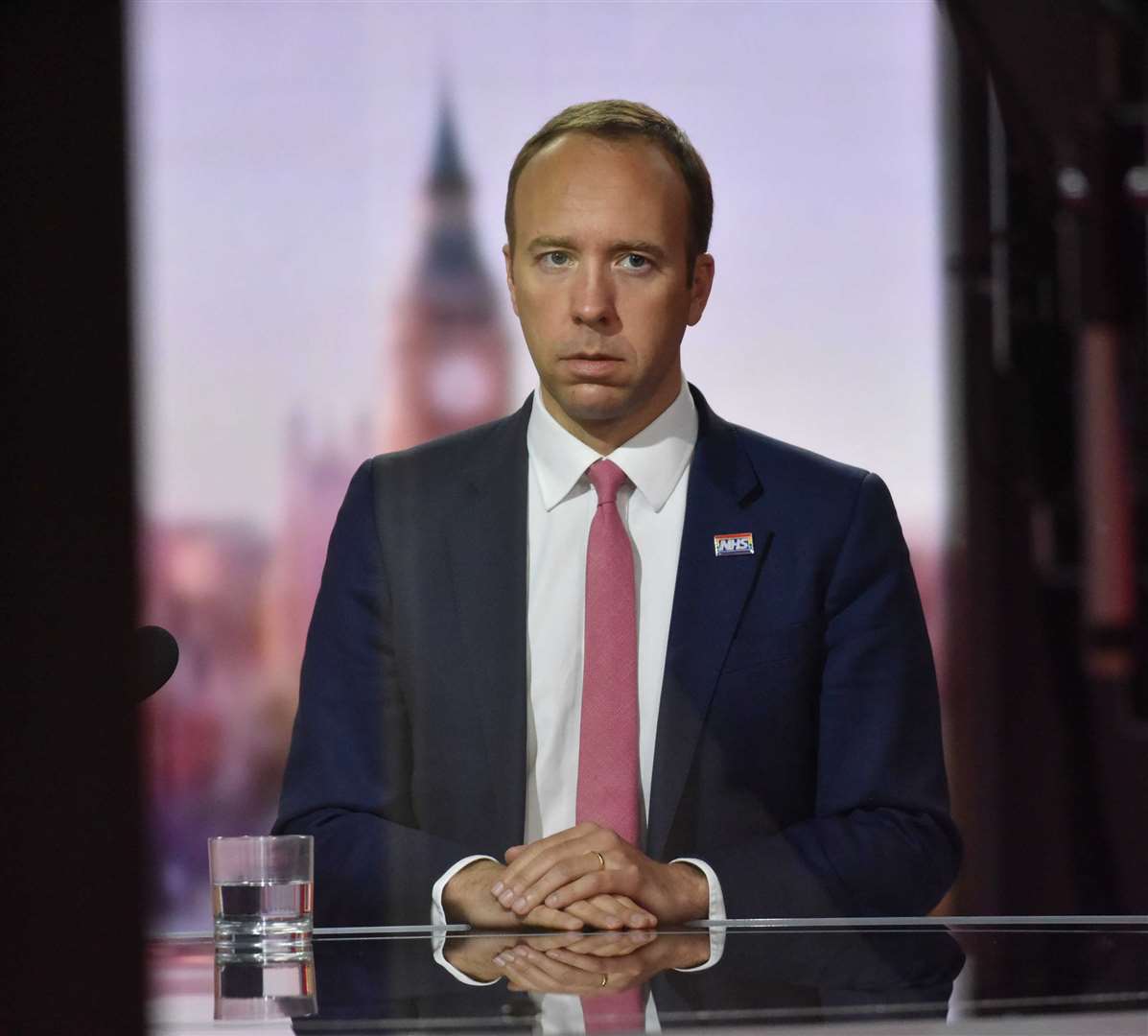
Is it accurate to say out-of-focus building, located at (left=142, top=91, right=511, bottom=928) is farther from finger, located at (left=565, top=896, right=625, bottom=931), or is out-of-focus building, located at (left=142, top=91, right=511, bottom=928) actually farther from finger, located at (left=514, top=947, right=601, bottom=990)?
finger, located at (left=514, top=947, right=601, bottom=990)

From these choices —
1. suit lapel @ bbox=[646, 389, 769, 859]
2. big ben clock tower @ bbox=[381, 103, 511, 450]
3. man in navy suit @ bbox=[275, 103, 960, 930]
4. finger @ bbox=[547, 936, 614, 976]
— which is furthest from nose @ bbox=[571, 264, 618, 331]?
finger @ bbox=[547, 936, 614, 976]

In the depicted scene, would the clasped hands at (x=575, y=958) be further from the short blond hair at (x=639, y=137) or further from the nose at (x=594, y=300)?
the short blond hair at (x=639, y=137)

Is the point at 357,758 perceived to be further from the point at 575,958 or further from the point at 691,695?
the point at 575,958

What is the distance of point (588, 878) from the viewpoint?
4.69 feet

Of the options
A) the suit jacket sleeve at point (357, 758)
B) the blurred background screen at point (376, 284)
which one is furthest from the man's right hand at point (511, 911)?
the blurred background screen at point (376, 284)

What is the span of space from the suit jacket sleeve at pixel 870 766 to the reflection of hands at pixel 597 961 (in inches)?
15.8

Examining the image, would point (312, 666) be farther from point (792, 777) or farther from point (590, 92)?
point (590, 92)

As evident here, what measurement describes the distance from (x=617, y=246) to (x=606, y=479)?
0.28 metres

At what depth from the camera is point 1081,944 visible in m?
1.21

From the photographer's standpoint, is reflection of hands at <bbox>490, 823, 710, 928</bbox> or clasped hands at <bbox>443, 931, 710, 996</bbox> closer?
clasped hands at <bbox>443, 931, 710, 996</bbox>

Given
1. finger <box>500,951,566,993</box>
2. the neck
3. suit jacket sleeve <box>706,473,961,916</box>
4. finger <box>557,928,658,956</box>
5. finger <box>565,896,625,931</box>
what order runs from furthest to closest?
the neck
suit jacket sleeve <box>706,473,961,916</box>
finger <box>565,896,625,931</box>
finger <box>557,928,658,956</box>
finger <box>500,951,566,993</box>

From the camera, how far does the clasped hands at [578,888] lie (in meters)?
1.40

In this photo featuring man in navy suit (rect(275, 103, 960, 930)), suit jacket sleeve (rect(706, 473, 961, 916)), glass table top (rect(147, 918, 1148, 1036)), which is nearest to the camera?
glass table top (rect(147, 918, 1148, 1036))

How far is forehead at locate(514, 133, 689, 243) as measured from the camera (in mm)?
1921
